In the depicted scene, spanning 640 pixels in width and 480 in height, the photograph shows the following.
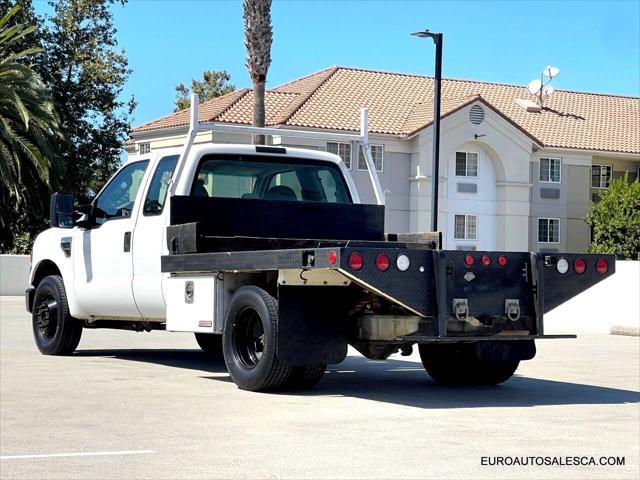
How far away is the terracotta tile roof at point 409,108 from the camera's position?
59.1 metres

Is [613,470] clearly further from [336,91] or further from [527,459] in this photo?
[336,91]

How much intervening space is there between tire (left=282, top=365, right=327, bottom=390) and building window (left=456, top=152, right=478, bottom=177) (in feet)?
170

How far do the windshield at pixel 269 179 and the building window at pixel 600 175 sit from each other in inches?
2169

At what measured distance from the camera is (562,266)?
36.6 ft

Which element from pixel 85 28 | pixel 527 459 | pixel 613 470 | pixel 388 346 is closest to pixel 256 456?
pixel 527 459

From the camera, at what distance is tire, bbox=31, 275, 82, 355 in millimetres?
14633

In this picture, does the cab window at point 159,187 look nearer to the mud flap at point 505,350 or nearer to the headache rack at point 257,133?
the headache rack at point 257,133

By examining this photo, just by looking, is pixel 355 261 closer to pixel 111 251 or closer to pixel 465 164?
pixel 111 251

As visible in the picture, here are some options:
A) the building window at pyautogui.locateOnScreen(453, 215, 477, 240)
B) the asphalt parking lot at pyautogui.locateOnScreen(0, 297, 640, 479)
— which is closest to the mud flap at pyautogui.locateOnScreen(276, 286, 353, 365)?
the asphalt parking lot at pyautogui.locateOnScreen(0, 297, 640, 479)

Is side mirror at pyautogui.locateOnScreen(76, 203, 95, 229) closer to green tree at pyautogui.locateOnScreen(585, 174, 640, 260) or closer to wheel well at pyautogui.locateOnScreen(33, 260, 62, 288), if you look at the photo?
wheel well at pyautogui.locateOnScreen(33, 260, 62, 288)

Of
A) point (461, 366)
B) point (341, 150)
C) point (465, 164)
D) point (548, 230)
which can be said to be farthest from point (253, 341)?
point (548, 230)

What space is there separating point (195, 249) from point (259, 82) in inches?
791

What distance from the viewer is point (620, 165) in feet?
221

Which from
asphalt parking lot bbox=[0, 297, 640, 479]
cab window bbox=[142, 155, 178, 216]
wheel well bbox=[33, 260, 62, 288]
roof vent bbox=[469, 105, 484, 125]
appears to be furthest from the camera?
roof vent bbox=[469, 105, 484, 125]
